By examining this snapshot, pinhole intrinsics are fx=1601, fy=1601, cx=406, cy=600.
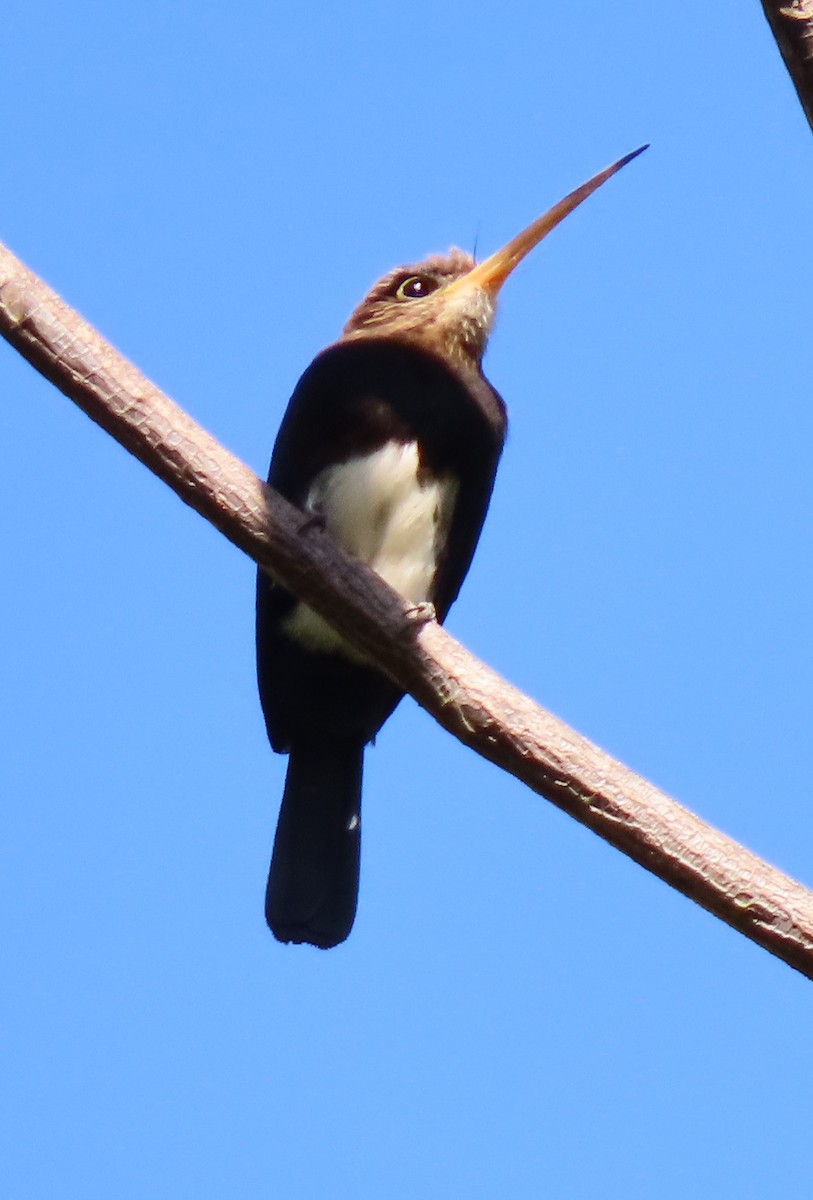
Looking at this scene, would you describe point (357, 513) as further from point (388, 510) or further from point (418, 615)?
point (418, 615)

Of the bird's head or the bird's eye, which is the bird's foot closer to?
the bird's head

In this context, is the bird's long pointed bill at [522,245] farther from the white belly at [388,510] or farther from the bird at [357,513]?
the white belly at [388,510]

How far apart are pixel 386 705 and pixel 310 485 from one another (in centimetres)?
74

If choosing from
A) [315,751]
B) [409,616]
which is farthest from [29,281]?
[315,751]

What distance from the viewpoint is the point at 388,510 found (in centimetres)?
436

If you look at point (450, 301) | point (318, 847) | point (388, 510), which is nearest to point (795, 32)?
point (388, 510)

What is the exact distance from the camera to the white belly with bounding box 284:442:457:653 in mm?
4332

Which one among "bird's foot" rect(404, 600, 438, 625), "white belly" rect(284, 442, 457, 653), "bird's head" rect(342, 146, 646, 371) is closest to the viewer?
"bird's foot" rect(404, 600, 438, 625)

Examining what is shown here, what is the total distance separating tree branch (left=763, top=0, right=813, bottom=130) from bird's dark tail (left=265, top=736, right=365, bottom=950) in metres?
2.53

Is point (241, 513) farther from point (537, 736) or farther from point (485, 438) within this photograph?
point (485, 438)

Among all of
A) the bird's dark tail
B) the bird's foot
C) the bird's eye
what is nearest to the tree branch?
the bird's foot

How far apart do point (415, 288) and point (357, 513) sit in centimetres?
111

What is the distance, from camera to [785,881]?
9.74 ft

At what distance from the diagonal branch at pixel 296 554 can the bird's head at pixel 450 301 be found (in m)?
1.49
